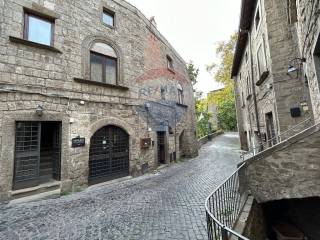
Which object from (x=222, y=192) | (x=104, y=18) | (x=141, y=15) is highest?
(x=141, y=15)

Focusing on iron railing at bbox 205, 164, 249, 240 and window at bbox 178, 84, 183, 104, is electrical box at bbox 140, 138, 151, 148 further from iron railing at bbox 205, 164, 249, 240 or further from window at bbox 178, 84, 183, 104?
window at bbox 178, 84, 183, 104

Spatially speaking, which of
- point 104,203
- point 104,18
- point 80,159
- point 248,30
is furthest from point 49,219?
point 248,30

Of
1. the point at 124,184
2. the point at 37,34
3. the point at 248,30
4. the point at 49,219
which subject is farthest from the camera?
the point at 248,30

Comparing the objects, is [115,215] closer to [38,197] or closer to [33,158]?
[38,197]

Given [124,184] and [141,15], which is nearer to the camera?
[124,184]

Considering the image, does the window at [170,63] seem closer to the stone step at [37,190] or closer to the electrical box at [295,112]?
the electrical box at [295,112]

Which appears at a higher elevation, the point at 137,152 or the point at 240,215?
the point at 137,152

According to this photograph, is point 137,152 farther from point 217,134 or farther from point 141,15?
point 217,134

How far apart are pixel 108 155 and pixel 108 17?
241 inches

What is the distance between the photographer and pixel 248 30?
9.92 metres

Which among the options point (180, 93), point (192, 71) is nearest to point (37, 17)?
point (180, 93)

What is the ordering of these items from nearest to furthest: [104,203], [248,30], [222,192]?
[222,192]
[104,203]
[248,30]

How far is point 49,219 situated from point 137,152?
4715 mm

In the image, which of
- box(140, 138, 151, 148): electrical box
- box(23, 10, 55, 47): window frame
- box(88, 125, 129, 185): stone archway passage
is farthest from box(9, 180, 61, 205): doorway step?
box(23, 10, 55, 47): window frame
